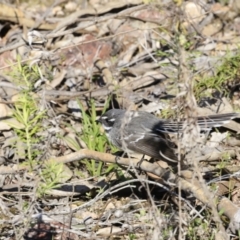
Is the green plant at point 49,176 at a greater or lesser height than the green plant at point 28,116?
lesser

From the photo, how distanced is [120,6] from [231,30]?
146 cm

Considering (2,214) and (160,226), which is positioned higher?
(160,226)

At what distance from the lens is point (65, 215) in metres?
5.94

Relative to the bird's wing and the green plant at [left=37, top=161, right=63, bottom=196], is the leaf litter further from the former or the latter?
the bird's wing

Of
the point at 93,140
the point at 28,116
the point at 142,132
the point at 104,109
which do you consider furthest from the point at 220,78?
the point at 28,116

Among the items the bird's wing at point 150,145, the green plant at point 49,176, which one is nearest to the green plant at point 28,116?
the green plant at point 49,176

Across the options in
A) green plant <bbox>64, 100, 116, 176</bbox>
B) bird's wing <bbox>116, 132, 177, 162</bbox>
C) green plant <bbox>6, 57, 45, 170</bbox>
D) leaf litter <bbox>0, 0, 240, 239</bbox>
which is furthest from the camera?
green plant <bbox>64, 100, 116, 176</bbox>

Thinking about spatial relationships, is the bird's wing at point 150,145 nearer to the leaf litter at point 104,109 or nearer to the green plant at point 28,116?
the leaf litter at point 104,109

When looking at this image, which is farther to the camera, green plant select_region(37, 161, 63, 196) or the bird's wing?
the bird's wing

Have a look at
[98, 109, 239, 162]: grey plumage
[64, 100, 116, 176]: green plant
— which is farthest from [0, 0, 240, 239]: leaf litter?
[98, 109, 239, 162]: grey plumage

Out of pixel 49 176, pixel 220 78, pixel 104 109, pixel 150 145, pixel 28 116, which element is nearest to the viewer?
pixel 49 176

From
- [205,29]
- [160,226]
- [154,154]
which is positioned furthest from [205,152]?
[205,29]

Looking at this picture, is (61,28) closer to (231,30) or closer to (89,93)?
(89,93)

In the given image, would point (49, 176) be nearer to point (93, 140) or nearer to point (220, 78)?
point (93, 140)
